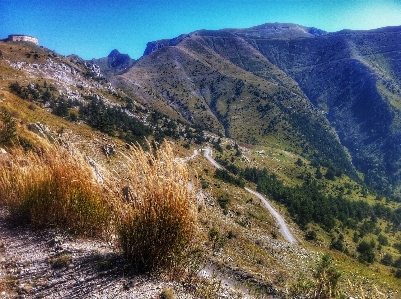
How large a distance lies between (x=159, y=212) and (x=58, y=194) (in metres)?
3.32

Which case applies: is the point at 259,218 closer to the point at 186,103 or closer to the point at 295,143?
the point at 295,143

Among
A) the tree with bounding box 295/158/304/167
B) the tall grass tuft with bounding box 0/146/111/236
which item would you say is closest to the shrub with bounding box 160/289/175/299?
the tall grass tuft with bounding box 0/146/111/236

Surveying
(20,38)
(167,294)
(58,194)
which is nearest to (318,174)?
(58,194)

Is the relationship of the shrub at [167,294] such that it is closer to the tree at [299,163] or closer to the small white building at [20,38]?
the tree at [299,163]

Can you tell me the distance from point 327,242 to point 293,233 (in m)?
7.19

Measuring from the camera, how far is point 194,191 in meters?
5.79

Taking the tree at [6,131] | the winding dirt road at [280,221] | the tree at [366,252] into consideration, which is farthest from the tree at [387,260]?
the tree at [6,131]

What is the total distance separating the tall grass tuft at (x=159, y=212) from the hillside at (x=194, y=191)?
1.8 inches

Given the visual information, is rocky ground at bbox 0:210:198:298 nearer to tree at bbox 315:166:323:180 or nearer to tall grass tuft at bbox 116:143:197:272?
tall grass tuft at bbox 116:143:197:272

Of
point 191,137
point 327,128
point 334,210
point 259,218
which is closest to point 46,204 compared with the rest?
point 259,218

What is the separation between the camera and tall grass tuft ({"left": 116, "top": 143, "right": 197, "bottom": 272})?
5328mm

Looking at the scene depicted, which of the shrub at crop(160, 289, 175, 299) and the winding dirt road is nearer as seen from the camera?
the shrub at crop(160, 289, 175, 299)

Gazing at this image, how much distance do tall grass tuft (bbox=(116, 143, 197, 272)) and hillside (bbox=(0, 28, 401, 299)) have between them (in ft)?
0.15

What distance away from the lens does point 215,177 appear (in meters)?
64.3
